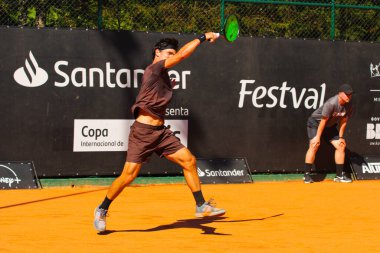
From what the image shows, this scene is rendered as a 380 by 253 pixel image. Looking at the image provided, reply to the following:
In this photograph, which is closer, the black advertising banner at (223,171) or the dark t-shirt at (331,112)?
the black advertising banner at (223,171)

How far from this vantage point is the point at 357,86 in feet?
49.9

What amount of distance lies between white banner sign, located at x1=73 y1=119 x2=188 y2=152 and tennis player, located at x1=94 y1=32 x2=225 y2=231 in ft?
14.5

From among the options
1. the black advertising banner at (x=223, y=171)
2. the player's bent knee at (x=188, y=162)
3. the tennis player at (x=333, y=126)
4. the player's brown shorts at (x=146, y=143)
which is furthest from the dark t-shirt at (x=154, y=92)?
the tennis player at (x=333, y=126)

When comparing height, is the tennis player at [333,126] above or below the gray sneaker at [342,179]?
above

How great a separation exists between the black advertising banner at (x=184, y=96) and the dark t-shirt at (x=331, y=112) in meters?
0.28

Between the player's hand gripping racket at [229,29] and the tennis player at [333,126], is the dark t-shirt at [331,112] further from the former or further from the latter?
the player's hand gripping racket at [229,29]

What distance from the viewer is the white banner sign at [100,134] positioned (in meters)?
13.3

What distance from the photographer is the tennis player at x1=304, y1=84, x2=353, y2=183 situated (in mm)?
14312

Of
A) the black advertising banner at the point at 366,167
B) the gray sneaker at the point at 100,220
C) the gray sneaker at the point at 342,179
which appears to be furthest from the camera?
the black advertising banner at the point at 366,167

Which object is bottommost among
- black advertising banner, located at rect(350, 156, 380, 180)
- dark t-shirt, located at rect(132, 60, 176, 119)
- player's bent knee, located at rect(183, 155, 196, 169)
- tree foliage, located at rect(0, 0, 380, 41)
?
black advertising banner, located at rect(350, 156, 380, 180)

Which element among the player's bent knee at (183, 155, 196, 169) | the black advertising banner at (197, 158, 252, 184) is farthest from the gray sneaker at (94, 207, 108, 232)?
the black advertising banner at (197, 158, 252, 184)

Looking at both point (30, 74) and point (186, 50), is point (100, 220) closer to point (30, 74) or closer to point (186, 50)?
point (186, 50)

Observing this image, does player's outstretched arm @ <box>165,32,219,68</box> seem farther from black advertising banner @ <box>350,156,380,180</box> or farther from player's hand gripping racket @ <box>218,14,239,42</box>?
black advertising banner @ <box>350,156,380,180</box>

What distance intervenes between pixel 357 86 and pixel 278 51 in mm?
1689
